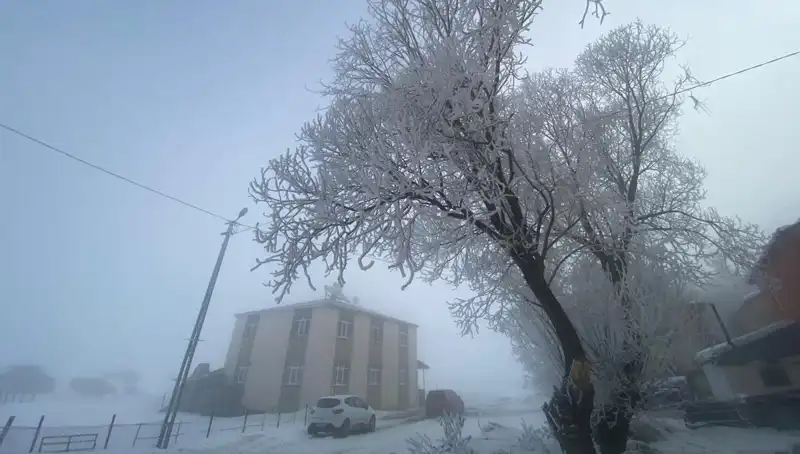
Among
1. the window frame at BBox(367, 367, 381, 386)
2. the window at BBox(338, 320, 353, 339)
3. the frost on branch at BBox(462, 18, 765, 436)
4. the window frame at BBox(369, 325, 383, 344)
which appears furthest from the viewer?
the window frame at BBox(369, 325, 383, 344)

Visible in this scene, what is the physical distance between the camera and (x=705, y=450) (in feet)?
29.2

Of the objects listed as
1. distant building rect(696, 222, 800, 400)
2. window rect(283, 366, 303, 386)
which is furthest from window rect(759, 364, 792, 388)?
window rect(283, 366, 303, 386)

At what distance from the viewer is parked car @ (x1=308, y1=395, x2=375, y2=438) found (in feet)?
43.9

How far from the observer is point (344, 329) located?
79.2 feet

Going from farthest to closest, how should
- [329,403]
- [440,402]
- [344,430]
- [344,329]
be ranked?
1. [344,329]
2. [440,402]
3. [329,403]
4. [344,430]

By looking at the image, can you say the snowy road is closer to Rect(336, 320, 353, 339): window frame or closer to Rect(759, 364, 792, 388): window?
Rect(336, 320, 353, 339): window frame

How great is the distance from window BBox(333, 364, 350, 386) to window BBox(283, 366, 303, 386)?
2028 millimetres

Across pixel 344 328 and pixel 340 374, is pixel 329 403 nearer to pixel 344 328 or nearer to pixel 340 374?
pixel 340 374

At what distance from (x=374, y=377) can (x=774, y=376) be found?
2080 centimetres

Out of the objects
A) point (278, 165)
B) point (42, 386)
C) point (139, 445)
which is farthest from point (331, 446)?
point (42, 386)

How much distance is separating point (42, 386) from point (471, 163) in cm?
4487

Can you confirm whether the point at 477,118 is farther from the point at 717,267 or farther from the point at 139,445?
the point at 139,445

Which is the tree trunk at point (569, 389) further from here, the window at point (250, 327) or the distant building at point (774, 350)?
the window at point (250, 327)

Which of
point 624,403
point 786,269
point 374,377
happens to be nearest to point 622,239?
point 624,403
